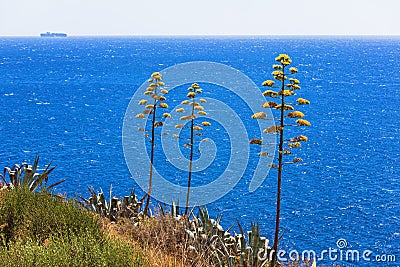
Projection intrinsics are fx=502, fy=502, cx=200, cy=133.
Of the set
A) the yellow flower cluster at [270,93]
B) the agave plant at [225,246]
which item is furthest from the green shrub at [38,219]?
the yellow flower cluster at [270,93]

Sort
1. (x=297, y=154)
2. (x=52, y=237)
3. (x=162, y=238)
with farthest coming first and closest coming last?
(x=297, y=154) < (x=162, y=238) < (x=52, y=237)

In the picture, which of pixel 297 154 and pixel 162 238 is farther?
pixel 297 154

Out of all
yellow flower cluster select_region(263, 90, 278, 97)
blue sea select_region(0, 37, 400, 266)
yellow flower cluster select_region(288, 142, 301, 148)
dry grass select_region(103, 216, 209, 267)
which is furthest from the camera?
blue sea select_region(0, 37, 400, 266)

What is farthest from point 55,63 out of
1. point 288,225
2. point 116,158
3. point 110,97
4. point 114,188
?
point 288,225

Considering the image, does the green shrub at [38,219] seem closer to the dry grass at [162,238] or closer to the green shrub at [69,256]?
the dry grass at [162,238]

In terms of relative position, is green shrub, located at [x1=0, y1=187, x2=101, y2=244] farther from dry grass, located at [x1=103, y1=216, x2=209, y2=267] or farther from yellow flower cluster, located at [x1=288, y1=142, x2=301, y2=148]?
yellow flower cluster, located at [x1=288, y1=142, x2=301, y2=148]

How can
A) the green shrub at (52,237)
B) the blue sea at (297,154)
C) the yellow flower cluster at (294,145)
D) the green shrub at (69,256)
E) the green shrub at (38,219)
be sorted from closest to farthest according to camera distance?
the green shrub at (69,256)
the green shrub at (52,237)
the green shrub at (38,219)
the yellow flower cluster at (294,145)
the blue sea at (297,154)

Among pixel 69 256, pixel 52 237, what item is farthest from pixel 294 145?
pixel 69 256

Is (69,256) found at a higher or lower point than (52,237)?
lower

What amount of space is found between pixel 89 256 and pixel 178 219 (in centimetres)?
392

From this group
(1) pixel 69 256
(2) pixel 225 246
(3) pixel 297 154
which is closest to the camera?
(1) pixel 69 256

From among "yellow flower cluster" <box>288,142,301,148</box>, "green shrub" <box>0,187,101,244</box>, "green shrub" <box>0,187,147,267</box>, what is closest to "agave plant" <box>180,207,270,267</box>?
"yellow flower cluster" <box>288,142,301,148</box>

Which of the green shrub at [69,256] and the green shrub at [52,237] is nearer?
the green shrub at [69,256]

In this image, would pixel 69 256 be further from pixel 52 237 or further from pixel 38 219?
pixel 38 219
